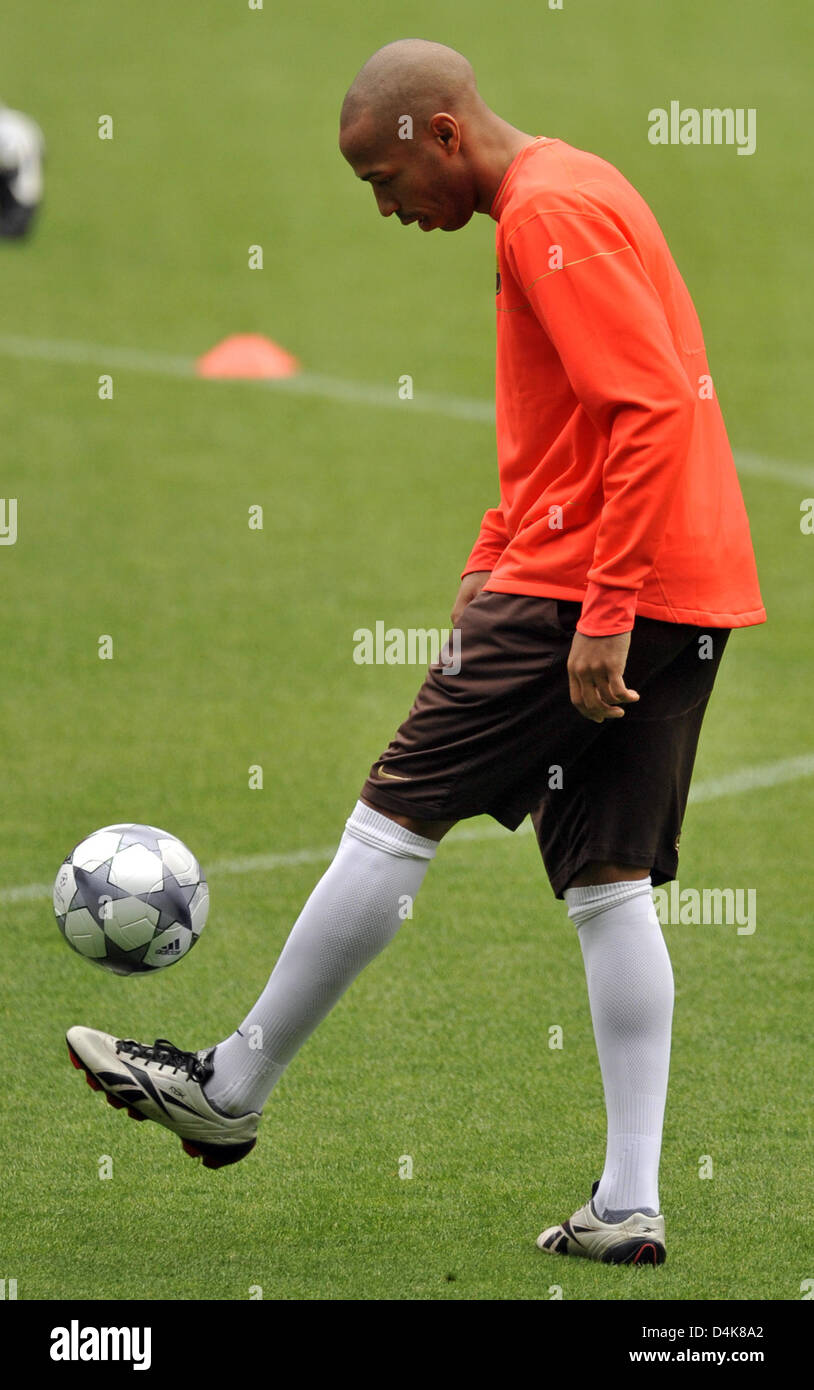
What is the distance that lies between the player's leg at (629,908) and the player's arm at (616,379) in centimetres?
34

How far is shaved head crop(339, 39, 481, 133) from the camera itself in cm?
380

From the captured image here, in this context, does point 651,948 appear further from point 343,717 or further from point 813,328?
point 813,328

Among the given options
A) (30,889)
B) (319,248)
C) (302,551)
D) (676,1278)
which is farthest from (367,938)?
(319,248)

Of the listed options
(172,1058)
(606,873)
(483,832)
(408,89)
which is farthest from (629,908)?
(483,832)

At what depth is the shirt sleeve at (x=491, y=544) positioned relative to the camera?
14.4 feet

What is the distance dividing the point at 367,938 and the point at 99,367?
37.9ft

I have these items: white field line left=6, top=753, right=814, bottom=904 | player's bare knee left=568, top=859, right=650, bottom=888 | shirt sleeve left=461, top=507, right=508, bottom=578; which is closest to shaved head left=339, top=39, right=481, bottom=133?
shirt sleeve left=461, top=507, right=508, bottom=578

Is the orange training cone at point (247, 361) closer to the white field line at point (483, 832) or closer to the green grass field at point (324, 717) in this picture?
the green grass field at point (324, 717)

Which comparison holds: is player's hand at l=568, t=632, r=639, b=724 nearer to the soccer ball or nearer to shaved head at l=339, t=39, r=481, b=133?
shaved head at l=339, t=39, r=481, b=133

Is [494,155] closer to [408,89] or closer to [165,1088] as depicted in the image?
[408,89]

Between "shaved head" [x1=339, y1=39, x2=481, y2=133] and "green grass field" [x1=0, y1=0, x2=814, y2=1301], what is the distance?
2223 millimetres

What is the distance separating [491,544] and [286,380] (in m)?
10.7

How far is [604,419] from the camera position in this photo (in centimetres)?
366

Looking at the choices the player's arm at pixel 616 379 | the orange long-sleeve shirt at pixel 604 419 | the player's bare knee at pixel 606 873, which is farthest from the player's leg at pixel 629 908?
the player's arm at pixel 616 379
